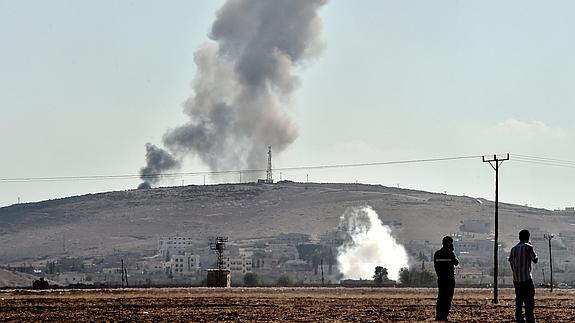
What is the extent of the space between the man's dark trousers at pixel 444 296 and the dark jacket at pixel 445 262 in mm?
180

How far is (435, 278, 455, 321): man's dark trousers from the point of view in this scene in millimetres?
30828

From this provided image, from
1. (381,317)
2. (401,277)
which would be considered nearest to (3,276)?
(401,277)

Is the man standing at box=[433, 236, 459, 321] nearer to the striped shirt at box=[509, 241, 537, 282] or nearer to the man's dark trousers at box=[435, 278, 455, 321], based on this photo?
the man's dark trousers at box=[435, 278, 455, 321]

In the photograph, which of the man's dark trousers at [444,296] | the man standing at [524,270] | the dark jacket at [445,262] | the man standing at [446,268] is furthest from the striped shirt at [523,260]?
the man's dark trousers at [444,296]

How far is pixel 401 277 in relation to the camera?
586 ft

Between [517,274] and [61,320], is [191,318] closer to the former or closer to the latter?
[61,320]

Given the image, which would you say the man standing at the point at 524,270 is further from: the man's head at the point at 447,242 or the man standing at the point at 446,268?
the man standing at the point at 446,268

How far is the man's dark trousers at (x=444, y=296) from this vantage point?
30828 millimetres

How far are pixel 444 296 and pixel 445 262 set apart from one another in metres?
1.05

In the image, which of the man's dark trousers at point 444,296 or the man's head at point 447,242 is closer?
the man's head at point 447,242

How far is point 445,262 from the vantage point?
1203 inches

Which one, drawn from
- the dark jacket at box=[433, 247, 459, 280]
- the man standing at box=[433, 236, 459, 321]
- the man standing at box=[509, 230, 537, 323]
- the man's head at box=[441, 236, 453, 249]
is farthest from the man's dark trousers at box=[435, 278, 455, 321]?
the man standing at box=[509, 230, 537, 323]

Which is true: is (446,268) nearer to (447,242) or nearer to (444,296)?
(447,242)

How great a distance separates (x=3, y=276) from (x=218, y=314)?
131317mm
